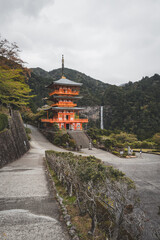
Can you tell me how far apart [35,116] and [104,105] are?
115ft

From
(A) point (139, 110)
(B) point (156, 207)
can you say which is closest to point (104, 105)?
(A) point (139, 110)

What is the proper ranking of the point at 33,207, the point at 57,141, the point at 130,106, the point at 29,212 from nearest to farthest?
the point at 29,212
the point at 33,207
the point at 57,141
the point at 130,106

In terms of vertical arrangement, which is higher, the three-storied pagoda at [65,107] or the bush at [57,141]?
the three-storied pagoda at [65,107]

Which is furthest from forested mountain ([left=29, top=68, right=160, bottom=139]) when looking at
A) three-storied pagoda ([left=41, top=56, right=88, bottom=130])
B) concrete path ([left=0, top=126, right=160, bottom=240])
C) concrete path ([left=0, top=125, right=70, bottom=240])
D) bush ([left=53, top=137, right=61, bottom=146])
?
concrete path ([left=0, top=125, right=70, bottom=240])

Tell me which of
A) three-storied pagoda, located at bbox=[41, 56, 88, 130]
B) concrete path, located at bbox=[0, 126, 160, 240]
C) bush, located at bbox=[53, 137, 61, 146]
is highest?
three-storied pagoda, located at bbox=[41, 56, 88, 130]

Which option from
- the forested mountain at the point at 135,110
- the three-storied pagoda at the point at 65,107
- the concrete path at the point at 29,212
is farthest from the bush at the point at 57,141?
the forested mountain at the point at 135,110

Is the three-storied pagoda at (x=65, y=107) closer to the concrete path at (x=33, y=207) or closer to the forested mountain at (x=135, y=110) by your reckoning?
the forested mountain at (x=135, y=110)

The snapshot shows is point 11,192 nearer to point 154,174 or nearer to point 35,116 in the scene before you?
point 154,174

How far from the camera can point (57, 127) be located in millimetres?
28578

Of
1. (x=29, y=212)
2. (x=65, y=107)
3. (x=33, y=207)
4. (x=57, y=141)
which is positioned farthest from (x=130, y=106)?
(x=29, y=212)

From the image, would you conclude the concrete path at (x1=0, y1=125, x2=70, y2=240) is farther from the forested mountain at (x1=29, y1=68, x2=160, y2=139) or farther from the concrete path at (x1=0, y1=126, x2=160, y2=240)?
the forested mountain at (x1=29, y1=68, x2=160, y2=139)

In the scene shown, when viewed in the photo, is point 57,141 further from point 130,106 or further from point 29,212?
point 130,106

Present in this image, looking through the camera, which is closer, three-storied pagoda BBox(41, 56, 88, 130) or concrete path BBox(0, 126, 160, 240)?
concrete path BBox(0, 126, 160, 240)

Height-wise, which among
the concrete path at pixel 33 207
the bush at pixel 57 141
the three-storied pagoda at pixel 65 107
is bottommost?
the concrete path at pixel 33 207
